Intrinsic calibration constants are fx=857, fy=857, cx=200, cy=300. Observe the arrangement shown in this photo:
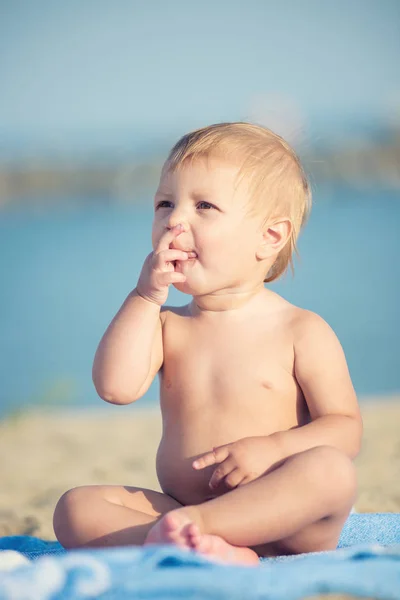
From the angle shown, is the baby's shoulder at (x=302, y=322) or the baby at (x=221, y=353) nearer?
the baby at (x=221, y=353)

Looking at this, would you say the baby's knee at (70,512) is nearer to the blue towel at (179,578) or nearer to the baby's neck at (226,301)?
the blue towel at (179,578)

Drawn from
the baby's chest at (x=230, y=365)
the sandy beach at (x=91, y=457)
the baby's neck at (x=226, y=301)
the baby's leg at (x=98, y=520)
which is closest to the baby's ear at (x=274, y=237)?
the baby's neck at (x=226, y=301)

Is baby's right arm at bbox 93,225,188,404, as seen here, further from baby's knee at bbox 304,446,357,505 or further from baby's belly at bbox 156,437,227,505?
baby's knee at bbox 304,446,357,505

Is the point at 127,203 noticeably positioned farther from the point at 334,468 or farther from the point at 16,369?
the point at 334,468

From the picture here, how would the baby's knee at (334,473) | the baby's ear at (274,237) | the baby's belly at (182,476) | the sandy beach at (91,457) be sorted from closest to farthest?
1. the baby's knee at (334,473)
2. the baby's belly at (182,476)
3. the baby's ear at (274,237)
4. the sandy beach at (91,457)

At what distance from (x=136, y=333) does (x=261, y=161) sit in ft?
1.66

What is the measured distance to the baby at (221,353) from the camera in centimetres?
185

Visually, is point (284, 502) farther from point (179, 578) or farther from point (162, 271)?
point (162, 271)

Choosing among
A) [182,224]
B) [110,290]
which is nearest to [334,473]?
[182,224]

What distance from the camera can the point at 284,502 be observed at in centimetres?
168

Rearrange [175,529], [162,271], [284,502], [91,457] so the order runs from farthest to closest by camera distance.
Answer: [91,457]
[162,271]
[284,502]
[175,529]

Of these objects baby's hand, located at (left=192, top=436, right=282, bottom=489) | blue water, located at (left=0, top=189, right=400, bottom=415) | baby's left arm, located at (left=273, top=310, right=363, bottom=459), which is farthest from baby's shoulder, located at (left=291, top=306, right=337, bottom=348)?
blue water, located at (left=0, top=189, right=400, bottom=415)

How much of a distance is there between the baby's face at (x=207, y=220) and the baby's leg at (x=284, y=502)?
0.49 meters

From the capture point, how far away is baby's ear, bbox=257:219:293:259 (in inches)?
82.4
